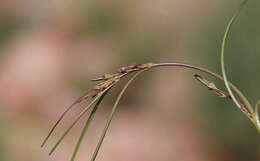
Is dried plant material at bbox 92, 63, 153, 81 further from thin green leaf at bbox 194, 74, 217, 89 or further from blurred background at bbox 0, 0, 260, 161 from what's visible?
blurred background at bbox 0, 0, 260, 161

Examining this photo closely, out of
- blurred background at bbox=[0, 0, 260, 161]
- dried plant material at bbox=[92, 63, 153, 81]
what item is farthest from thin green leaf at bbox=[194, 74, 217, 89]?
blurred background at bbox=[0, 0, 260, 161]

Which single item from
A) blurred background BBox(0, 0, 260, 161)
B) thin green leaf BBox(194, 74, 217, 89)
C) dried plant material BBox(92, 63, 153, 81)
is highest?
blurred background BBox(0, 0, 260, 161)

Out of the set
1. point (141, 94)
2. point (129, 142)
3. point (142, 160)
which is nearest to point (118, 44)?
point (141, 94)

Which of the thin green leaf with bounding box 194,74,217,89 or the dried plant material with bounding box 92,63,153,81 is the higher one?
the thin green leaf with bounding box 194,74,217,89

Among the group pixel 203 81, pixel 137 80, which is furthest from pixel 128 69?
pixel 137 80

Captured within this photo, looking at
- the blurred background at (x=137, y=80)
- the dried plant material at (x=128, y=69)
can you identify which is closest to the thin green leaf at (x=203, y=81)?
the dried plant material at (x=128, y=69)

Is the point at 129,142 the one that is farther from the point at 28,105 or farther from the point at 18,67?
the point at 18,67

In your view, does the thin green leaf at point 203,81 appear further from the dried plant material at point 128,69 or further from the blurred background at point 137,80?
the blurred background at point 137,80

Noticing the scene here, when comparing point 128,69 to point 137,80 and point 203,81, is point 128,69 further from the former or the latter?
→ point 137,80
